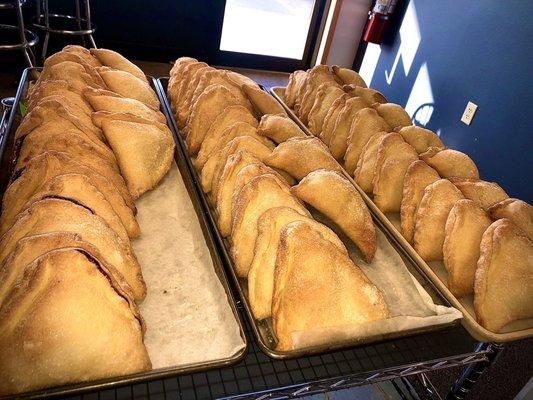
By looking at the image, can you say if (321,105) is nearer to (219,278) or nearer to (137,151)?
(137,151)

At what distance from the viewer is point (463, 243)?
124 cm

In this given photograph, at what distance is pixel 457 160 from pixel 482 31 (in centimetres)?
201

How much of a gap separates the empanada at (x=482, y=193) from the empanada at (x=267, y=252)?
2.03ft

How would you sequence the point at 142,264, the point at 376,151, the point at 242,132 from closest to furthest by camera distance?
the point at 142,264 → the point at 242,132 → the point at 376,151

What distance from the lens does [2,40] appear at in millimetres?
3689

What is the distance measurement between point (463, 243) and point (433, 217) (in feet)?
0.42

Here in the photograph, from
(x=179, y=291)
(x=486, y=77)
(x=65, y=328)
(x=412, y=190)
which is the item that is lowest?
(x=179, y=291)

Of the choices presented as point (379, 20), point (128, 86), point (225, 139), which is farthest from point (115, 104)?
point (379, 20)

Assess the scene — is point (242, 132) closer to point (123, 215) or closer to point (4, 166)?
point (123, 215)

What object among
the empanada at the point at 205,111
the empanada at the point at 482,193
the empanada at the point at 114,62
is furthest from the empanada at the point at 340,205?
the empanada at the point at 114,62

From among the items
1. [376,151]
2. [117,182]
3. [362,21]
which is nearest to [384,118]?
[376,151]

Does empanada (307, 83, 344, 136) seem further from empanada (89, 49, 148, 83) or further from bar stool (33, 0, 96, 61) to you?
bar stool (33, 0, 96, 61)

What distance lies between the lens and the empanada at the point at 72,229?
0.91 meters

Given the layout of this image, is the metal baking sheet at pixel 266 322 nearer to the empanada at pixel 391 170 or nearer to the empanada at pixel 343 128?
the empanada at pixel 391 170
